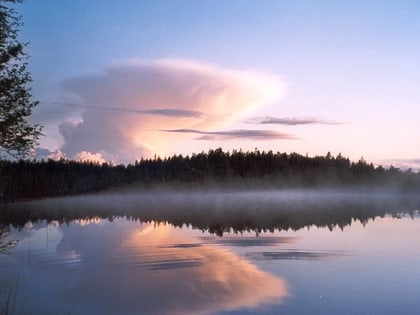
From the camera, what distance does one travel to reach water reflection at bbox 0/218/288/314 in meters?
18.5

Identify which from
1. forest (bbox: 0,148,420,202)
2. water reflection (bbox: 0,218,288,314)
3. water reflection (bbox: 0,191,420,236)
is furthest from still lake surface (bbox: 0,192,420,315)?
forest (bbox: 0,148,420,202)

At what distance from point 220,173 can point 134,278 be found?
14689 cm

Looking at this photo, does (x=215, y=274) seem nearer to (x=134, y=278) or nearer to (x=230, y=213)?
(x=134, y=278)

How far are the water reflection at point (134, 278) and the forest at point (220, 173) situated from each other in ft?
422

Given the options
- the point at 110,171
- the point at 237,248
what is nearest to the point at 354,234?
the point at 237,248

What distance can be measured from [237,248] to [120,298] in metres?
14.1

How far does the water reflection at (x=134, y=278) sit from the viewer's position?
1845 cm

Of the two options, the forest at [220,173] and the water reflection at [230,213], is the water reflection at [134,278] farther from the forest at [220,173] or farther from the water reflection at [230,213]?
the forest at [220,173]

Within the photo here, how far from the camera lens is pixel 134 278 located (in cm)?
2303

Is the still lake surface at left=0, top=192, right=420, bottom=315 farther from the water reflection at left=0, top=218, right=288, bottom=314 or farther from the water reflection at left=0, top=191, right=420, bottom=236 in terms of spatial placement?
the water reflection at left=0, top=191, right=420, bottom=236

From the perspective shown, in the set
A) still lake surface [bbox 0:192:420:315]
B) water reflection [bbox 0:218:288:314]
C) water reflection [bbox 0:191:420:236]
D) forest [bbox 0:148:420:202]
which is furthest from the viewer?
forest [bbox 0:148:420:202]

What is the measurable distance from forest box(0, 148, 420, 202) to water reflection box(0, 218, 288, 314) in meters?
129

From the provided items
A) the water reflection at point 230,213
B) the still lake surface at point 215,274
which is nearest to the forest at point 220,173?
the water reflection at point 230,213

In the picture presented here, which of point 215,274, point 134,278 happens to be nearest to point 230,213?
point 215,274
